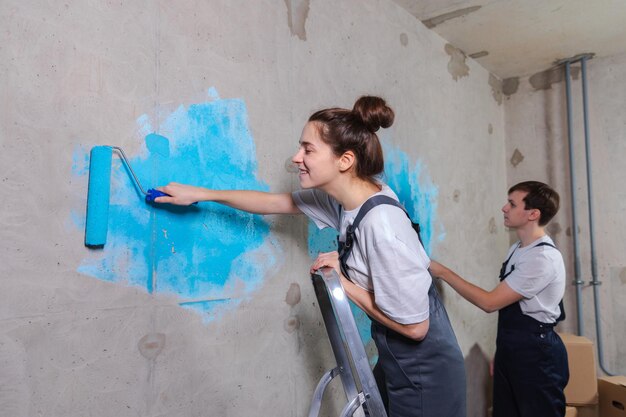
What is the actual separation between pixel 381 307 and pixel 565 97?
280 centimetres

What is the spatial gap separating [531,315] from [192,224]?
1.53m

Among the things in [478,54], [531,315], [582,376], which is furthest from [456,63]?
[582,376]

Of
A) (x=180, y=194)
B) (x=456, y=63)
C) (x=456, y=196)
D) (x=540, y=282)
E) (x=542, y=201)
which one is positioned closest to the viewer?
(x=180, y=194)

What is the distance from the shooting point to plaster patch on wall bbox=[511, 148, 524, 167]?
11.1 feet

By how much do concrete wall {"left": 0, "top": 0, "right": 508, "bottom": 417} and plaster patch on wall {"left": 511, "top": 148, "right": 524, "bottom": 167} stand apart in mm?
1708

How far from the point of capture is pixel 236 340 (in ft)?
4.71

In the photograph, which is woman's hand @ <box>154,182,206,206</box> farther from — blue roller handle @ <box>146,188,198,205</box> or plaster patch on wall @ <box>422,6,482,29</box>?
plaster patch on wall @ <box>422,6,482,29</box>

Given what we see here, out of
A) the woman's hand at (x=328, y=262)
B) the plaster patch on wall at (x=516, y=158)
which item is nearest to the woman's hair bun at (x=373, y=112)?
the woman's hand at (x=328, y=262)

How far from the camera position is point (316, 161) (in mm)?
1258

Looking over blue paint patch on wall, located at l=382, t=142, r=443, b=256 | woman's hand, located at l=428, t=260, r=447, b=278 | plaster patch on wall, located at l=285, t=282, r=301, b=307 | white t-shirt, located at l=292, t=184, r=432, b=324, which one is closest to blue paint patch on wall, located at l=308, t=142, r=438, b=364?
blue paint patch on wall, located at l=382, t=142, r=443, b=256

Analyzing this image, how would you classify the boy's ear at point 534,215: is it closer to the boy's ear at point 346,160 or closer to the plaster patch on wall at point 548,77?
the boy's ear at point 346,160

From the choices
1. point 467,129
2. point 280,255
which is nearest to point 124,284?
point 280,255

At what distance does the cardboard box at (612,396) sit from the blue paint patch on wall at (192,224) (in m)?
2.13

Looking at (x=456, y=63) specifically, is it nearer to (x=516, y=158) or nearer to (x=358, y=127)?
(x=516, y=158)
